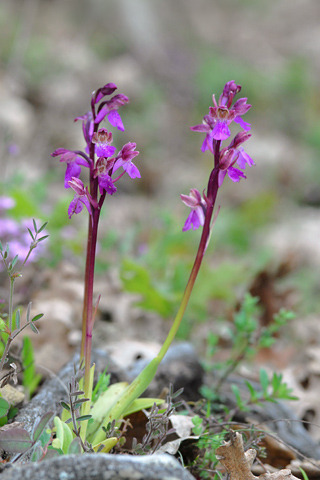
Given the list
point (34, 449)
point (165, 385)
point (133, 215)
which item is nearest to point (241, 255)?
point (133, 215)

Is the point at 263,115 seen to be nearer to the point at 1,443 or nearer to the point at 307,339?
the point at 307,339

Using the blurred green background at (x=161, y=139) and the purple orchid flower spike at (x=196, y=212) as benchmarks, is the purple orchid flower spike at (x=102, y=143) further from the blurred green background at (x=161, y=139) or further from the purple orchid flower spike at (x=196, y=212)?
the blurred green background at (x=161, y=139)

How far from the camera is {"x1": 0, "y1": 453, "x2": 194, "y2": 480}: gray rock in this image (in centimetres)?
94

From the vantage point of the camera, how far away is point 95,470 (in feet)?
3.11

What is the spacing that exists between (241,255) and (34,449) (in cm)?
357

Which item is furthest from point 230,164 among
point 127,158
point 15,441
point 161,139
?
point 161,139

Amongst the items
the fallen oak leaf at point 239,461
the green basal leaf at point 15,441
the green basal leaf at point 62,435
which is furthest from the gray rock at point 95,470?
the fallen oak leaf at point 239,461

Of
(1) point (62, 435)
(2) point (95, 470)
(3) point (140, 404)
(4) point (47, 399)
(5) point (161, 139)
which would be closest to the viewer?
(2) point (95, 470)

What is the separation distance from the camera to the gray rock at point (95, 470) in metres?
0.94

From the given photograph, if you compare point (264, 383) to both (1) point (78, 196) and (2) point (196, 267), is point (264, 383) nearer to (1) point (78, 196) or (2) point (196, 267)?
(2) point (196, 267)

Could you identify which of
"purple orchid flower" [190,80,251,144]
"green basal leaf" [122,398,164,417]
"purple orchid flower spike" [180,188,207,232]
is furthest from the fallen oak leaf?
"purple orchid flower" [190,80,251,144]

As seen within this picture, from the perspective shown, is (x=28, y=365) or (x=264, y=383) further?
(x=264, y=383)

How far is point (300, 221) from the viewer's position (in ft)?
19.0

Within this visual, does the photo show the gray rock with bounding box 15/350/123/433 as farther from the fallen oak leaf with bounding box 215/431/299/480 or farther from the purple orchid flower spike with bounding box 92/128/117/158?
the purple orchid flower spike with bounding box 92/128/117/158
